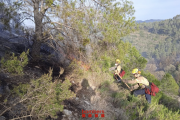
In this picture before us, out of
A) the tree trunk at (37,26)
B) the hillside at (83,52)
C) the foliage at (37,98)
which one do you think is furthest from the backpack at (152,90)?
the tree trunk at (37,26)

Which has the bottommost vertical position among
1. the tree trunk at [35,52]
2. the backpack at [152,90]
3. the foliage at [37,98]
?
the backpack at [152,90]

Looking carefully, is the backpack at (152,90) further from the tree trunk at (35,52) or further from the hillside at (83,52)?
the tree trunk at (35,52)

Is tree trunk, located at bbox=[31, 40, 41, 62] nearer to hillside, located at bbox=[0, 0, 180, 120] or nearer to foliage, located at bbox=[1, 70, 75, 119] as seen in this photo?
hillside, located at bbox=[0, 0, 180, 120]

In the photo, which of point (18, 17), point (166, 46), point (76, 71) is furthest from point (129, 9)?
point (166, 46)

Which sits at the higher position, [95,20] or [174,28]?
[174,28]

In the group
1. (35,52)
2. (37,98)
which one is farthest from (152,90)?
(35,52)

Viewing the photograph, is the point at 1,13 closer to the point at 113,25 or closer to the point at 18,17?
the point at 18,17

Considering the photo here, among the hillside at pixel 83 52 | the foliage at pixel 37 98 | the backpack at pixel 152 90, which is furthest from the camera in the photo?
the backpack at pixel 152 90

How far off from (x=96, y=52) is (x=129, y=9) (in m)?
2.24

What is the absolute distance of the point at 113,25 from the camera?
5.00 m

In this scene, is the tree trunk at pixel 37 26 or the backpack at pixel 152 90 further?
the tree trunk at pixel 37 26

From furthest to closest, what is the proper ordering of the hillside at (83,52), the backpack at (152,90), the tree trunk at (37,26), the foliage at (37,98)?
the tree trunk at (37,26), the backpack at (152,90), the hillside at (83,52), the foliage at (37,98)

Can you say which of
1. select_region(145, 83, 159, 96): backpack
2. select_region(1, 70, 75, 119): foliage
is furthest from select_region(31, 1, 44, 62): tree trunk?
select_region(145, 83, 159, 96): backpack

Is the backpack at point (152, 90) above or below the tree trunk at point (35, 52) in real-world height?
below
